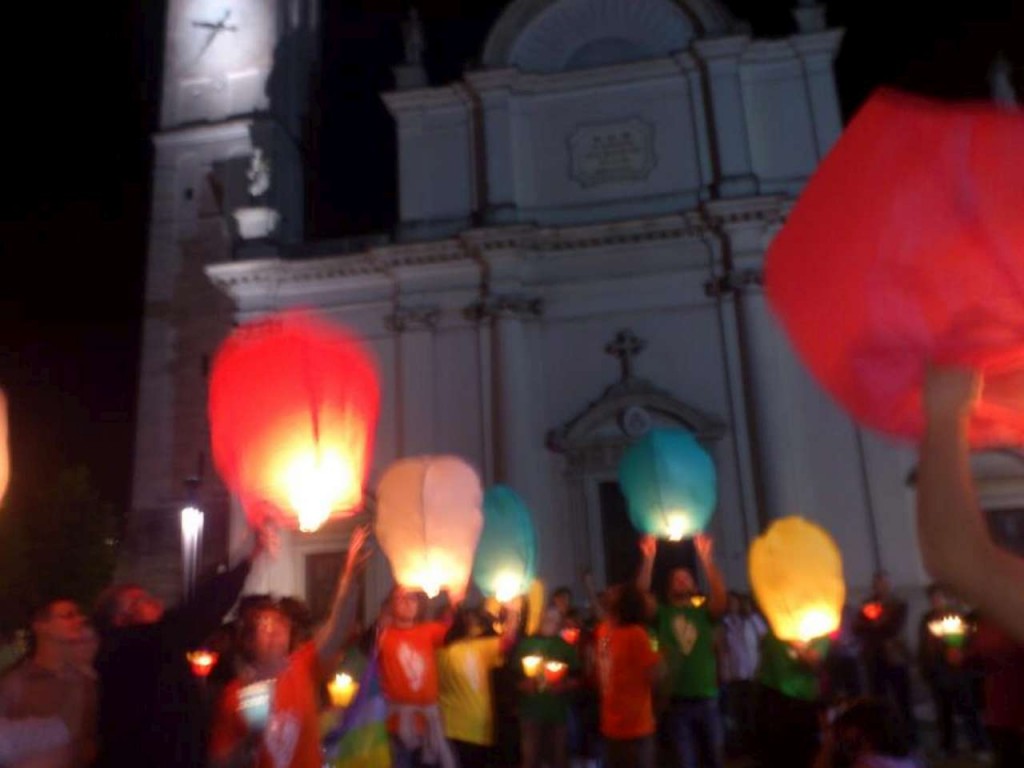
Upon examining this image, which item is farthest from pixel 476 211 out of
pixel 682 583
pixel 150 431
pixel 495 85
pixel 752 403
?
pixel 682 583

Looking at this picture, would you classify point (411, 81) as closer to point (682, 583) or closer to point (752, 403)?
point (752, 403)

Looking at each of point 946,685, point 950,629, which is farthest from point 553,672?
point 946,685

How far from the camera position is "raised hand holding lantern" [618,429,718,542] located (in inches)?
304

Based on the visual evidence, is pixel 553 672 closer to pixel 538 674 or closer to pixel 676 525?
pixel 538 674

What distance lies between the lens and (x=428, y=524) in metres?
6.07

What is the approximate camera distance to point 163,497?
807 inches

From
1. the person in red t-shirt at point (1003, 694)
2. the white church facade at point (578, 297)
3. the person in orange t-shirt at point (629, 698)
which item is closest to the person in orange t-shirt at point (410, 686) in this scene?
the person in orange t-shirt at point (629, 698)

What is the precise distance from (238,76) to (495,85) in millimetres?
7565

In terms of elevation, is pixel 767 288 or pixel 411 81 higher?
pixel 411 81

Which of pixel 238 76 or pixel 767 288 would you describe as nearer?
pixel 767 288

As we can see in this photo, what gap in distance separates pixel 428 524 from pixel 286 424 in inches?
63.1

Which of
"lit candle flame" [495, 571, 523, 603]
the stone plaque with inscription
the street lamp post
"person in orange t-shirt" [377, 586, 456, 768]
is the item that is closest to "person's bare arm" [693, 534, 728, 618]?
"person in orange t-shirt" [377, 586, 456, 768]

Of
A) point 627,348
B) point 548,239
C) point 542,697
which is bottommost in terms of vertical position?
point 542,697

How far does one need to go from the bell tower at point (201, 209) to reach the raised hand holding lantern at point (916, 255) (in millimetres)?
18433
